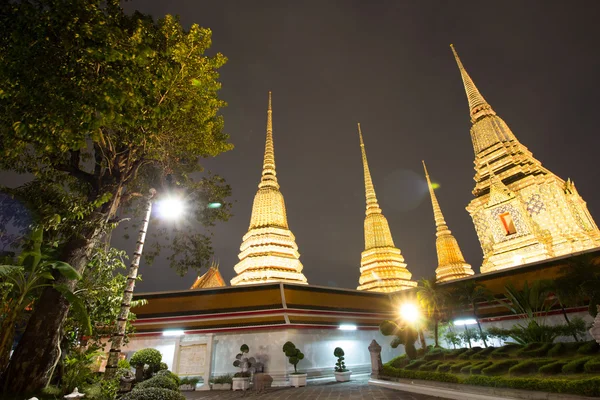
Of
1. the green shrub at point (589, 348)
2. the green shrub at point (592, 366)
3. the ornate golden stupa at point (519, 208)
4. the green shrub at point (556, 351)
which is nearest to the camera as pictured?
the green shrub at point (592, 366)

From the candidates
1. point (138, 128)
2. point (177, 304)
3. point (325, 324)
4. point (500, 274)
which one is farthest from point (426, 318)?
point (138, 128)

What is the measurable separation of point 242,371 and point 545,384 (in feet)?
37.0

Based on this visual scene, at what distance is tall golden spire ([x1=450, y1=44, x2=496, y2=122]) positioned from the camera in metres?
33.7

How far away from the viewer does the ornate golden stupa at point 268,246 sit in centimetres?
2455

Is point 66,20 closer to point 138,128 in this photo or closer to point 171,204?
point 138,128

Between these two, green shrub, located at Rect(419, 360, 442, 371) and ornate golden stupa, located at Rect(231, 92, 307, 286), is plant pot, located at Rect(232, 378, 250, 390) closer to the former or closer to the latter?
green shrub, located at Rect(419, 360, 442, 371)

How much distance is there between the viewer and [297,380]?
1387 centimetres

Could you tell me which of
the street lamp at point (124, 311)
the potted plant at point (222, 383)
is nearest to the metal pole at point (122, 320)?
the street lamp at point (124, 311)

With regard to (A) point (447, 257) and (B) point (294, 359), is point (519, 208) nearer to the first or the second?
(A) point (447, 257)

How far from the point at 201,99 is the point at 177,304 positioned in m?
11.9

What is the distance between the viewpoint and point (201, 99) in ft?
34.1

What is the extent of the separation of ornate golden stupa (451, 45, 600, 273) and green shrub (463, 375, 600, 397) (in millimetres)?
17118

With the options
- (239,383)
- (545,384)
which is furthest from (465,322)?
(239,383)

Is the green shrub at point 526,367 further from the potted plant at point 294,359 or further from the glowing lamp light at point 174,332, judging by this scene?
the glowing lamp light at point 174,332
